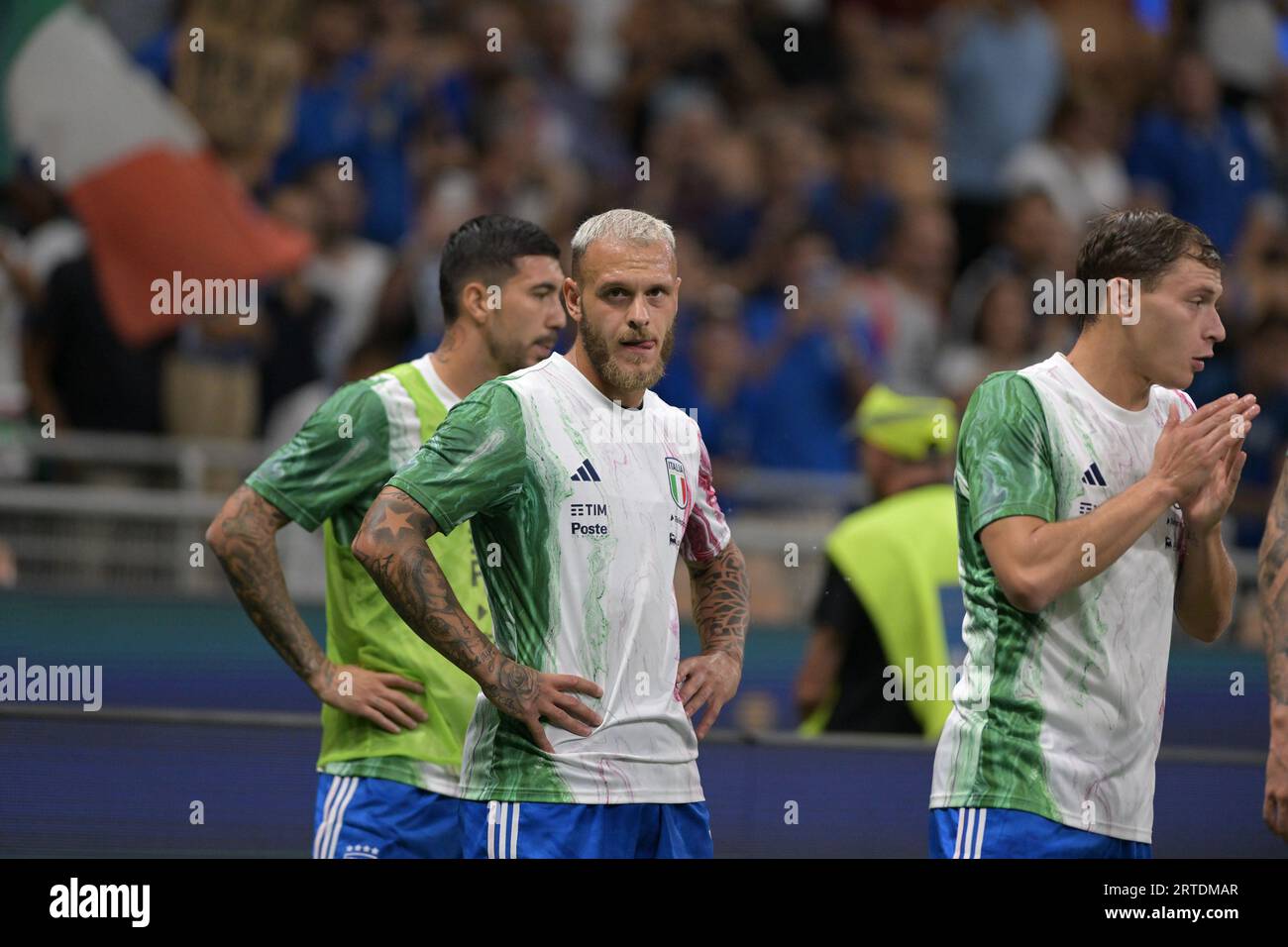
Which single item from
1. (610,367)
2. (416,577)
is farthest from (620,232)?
(416,577)

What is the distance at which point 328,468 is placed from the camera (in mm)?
5973

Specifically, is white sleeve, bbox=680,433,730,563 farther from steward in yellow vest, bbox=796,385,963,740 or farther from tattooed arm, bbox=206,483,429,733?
steward in yellow vest, bbox=796,385,963,740

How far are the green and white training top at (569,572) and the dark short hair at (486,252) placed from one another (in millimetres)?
1206

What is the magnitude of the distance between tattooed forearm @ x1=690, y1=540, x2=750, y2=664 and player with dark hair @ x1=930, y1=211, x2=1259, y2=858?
681 millimetres

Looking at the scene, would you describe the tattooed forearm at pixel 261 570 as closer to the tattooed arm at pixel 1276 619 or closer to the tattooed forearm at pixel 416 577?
the tattooed forearm at pixel 416 577

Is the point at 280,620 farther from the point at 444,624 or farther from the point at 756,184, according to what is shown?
the point at 756,184

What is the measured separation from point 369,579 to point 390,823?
0.74 m

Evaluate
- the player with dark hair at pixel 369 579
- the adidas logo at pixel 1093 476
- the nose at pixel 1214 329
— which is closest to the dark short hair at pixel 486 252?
the player with dark hair at pixel 369 579

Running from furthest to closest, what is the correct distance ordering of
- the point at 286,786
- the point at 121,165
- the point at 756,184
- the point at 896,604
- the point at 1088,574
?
1. the point at 756,184
2. the point at 121,165
3. the point at 896,604
4. the point at 286,786
5. the point at 1088,574

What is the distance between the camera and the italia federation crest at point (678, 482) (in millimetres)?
Result: 5051

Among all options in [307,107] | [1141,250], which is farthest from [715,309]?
[1141,250]

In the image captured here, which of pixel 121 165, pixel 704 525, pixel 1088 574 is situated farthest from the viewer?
pixel 121 165

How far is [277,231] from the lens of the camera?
37.8 feet
